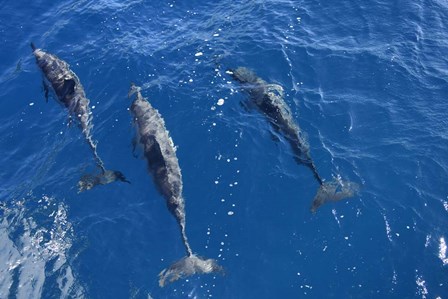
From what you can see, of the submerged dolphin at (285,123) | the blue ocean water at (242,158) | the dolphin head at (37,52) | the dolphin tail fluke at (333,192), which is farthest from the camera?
the dolphin head at (37,52)

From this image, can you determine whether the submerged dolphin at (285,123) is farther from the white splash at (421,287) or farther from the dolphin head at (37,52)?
the dolphin head at (37,52)

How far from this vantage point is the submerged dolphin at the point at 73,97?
15883mm

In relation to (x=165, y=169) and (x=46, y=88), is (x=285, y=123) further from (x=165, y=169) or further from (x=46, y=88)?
(x=46, y=88)

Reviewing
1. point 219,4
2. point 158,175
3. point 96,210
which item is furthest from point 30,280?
point 219,4

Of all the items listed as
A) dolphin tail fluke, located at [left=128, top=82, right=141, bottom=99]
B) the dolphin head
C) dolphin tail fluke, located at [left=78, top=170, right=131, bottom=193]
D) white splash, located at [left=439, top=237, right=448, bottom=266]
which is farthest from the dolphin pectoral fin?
white splash, located at [left=439, top=237, right=448, bottom=266]

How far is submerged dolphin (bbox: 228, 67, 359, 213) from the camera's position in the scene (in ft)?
47.8

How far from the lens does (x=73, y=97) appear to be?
18.9m

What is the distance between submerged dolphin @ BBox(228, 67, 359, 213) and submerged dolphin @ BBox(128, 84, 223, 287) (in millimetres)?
4184

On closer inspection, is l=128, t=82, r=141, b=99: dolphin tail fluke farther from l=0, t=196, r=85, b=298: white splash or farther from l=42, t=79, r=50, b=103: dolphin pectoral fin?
l=0, t=196, r=85, b=298: white splash

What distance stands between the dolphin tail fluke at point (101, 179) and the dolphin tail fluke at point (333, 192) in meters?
7.15

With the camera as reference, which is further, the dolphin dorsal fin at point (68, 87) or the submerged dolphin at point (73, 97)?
the dolphin dorsal fin at point (68, 87)

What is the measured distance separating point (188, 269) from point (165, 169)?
150 inches

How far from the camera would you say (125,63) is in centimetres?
2081

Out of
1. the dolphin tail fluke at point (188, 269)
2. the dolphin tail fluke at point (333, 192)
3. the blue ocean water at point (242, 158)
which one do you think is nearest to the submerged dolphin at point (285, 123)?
the dolphin tail fluke at point (333, 192)
